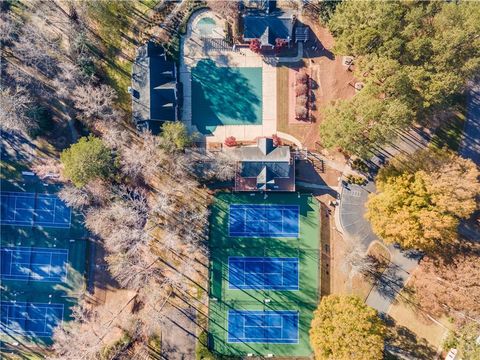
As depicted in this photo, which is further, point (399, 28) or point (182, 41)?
point (182, 41)

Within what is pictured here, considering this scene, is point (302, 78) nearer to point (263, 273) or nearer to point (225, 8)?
point (225, 8)

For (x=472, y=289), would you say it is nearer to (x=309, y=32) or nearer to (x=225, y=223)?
(x=225, y=223)

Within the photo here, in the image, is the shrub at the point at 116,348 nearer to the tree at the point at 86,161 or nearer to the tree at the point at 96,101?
the tree at the point at 86,161

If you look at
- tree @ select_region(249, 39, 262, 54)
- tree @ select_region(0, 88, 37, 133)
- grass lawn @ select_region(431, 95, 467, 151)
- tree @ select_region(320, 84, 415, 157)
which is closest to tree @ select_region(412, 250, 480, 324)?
grass lawn @ select_region(431, 95, 467, 151)

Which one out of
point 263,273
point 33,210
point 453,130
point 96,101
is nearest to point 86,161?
point 96,101

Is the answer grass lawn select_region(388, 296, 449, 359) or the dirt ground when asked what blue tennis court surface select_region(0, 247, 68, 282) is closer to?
the dirt ground

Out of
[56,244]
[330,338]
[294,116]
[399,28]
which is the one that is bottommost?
[330,338]

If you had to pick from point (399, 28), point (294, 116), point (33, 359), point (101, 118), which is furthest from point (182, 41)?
point (33, 359)
